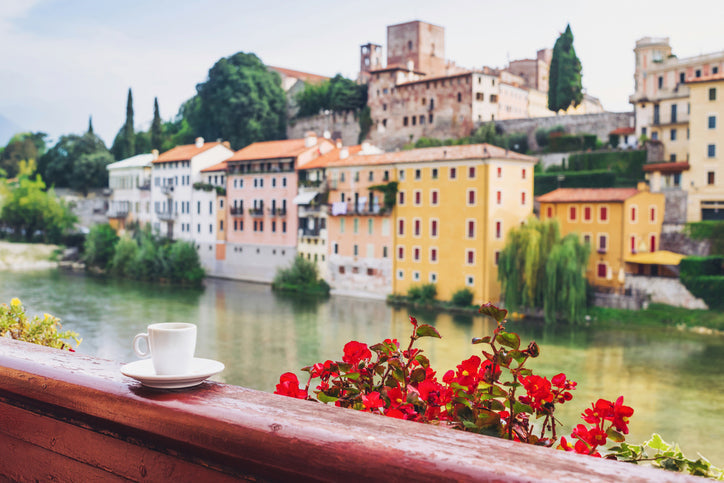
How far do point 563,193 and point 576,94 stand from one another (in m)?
11.0

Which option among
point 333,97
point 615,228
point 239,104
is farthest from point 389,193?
point 239,104

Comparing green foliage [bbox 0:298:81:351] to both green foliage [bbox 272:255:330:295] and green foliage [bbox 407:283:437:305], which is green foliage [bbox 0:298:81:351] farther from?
green foliage [bbox 272:255:330:295]

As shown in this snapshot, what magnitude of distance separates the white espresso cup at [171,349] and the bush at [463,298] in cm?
2169

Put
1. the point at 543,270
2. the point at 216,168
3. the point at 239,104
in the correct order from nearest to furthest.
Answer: the point at 543,270 < the point at 216,168 < the point at 239,104

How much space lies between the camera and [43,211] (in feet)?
127

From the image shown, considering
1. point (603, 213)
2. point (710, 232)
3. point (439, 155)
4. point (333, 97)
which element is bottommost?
point (710, 232)

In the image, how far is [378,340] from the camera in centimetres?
1797

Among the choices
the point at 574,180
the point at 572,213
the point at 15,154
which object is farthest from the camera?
the point at 15,154

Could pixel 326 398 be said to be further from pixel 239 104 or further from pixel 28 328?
pixel 239 104

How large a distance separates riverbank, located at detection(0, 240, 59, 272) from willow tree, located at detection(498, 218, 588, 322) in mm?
24702

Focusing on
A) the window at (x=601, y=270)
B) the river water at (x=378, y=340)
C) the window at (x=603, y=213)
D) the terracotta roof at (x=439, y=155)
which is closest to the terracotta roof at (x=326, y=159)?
the terracotta roof at (x=439, y=155)

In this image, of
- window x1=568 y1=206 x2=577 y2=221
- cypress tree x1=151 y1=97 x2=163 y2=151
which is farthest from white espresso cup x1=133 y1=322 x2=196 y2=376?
cypress tree x1=151 y1=97 x2=163 y2=151

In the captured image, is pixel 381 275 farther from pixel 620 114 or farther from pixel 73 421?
pixel 73 421

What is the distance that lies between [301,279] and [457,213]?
729cm
